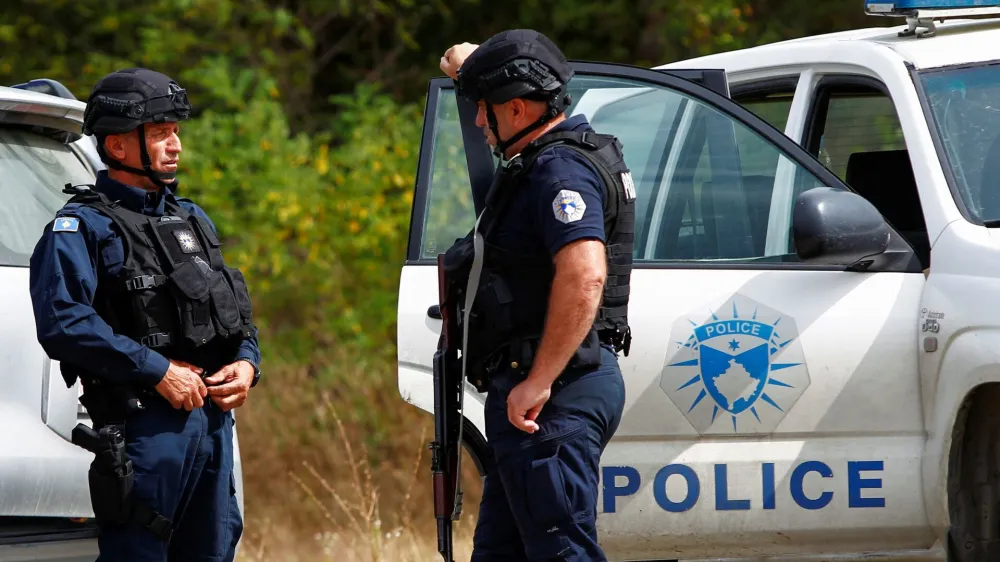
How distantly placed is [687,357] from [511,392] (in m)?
0.82

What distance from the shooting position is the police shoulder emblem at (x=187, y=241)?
3.41 meters

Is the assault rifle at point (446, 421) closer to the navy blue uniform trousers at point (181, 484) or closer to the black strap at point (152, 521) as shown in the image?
the navy blue uniform trousers at point (181, 484)

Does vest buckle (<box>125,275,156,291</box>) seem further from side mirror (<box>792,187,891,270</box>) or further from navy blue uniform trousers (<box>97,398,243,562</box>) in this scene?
side mirror (<box>792,187,891,270</box>)

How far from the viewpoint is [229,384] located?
11.4 ft

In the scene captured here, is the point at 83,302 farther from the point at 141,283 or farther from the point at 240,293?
the point at 240,293

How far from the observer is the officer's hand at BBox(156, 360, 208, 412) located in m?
3.30

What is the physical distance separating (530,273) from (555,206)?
0.74ft

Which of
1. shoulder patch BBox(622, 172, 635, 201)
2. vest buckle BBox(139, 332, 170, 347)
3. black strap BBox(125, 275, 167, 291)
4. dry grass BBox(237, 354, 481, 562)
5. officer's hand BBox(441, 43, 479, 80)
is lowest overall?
dry grass BBox(237, 354, 481, 562)

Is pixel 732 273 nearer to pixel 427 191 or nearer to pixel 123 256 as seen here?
pixel 427 191

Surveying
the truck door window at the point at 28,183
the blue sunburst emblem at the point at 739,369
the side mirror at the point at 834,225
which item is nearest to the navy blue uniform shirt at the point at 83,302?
the truck door window at the point at 28,183

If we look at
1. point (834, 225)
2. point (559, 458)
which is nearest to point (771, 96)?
point (834, 225)

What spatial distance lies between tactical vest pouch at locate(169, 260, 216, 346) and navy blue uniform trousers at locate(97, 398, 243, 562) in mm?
184

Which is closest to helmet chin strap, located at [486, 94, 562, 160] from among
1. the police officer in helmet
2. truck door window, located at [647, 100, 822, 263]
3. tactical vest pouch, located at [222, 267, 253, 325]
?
the police officer in helmet

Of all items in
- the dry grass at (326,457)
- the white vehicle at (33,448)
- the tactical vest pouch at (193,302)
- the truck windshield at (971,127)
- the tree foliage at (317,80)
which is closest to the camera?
the tactical vest pouch at (193,302)
